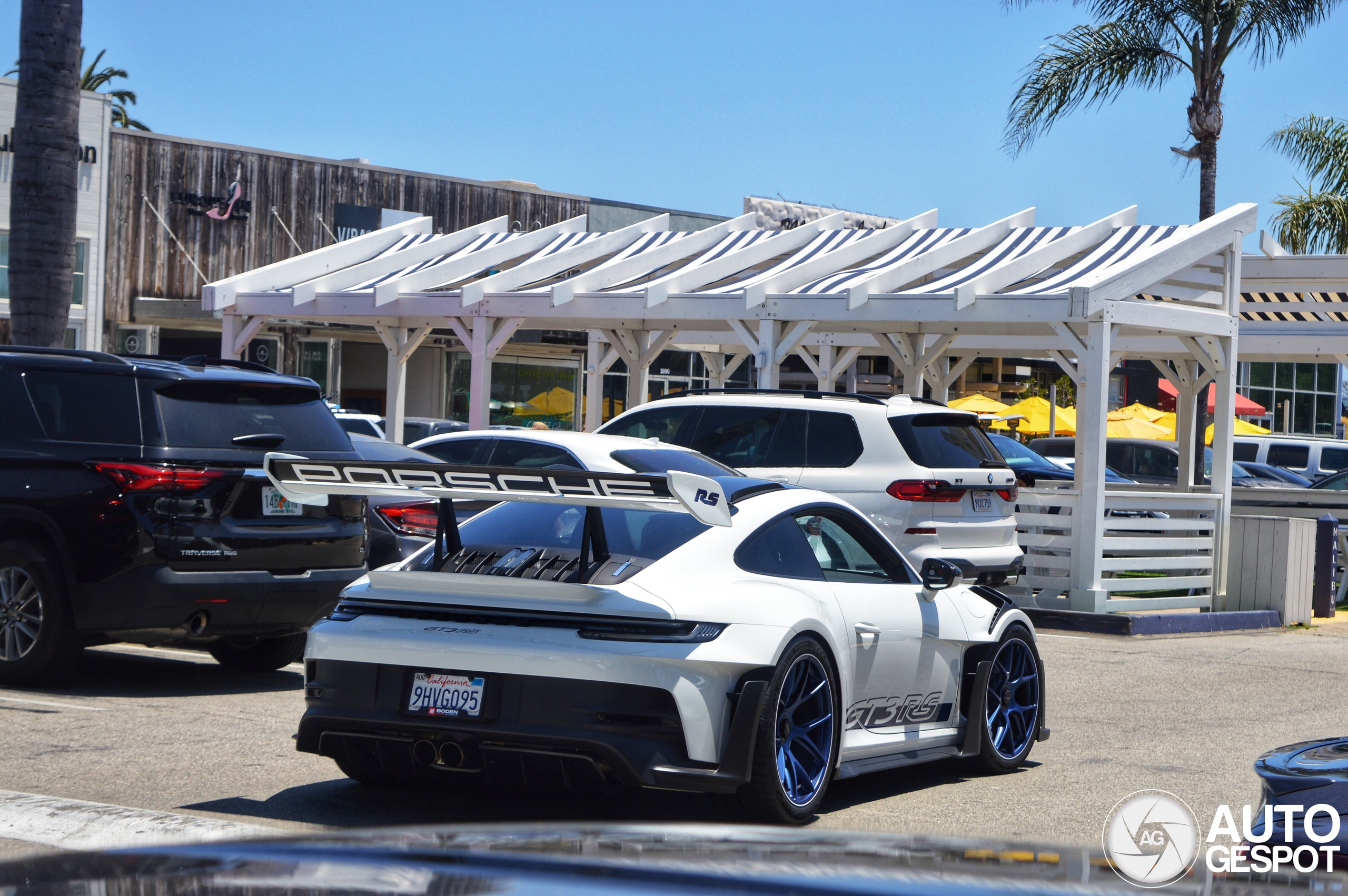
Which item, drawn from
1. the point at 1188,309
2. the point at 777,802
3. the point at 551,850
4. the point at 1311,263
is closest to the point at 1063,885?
the point at 551,850

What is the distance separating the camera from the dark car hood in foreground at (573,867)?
1907mm

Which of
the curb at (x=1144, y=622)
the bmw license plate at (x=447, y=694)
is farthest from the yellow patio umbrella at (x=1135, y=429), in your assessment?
the bmw license plate at (x=447, y=694)

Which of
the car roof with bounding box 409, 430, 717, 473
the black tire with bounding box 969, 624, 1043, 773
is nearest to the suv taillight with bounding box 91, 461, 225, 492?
the car roof with bounding box 409, 430, 717, 473

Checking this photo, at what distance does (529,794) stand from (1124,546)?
9702mm

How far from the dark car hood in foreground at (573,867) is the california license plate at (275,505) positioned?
6.75m

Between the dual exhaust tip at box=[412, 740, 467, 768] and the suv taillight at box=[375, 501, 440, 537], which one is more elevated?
the suv taillight at box=[375, 501, 440, 537]

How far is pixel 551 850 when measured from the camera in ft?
7.02

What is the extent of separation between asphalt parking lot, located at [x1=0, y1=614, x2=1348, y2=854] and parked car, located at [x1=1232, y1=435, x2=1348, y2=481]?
67.7 ft

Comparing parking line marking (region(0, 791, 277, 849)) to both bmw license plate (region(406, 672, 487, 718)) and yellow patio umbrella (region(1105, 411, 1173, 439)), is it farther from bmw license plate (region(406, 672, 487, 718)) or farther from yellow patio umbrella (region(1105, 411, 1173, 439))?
yellow patio umbrella (region(1105, 411, 1173, 439))

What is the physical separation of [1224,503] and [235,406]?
10.7m

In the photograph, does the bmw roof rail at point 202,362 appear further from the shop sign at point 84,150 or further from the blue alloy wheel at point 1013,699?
the shop sign at point 84,150

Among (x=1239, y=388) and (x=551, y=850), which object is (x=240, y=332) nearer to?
(x=551, y=850)

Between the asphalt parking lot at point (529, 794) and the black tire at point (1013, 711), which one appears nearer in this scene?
the asphalt parking lot at point (529, 794)

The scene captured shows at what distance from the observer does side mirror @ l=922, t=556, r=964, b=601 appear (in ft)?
22.8
